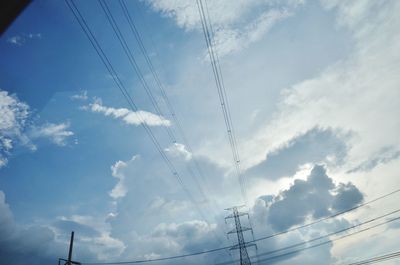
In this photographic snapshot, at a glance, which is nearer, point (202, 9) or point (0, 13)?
point (0, 13)

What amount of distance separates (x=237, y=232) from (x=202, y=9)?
3485 cm

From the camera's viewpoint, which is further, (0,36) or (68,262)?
(68,262)

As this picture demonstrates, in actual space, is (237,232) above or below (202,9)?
below

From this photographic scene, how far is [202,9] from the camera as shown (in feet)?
39.7

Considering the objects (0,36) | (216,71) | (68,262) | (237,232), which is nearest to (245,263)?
(237,232)

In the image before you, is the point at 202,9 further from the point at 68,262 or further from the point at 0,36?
the point at 68,262

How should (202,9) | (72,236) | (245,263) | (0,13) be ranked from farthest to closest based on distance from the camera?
1. (245,263)
2. (72,236)
3. (202,9)
4. (0,13)

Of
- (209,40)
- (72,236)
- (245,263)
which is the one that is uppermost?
(209,40)

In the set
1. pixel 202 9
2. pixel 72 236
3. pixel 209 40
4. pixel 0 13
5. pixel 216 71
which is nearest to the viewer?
pixel 0 13

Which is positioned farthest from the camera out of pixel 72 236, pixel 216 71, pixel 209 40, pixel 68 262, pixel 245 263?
pixel 245 263

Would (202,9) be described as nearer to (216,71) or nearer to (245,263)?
(216,71)

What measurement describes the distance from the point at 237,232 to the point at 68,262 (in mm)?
23620

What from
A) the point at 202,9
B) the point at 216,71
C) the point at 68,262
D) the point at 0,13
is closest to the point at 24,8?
the point at 0,13

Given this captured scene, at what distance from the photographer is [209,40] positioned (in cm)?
1319
